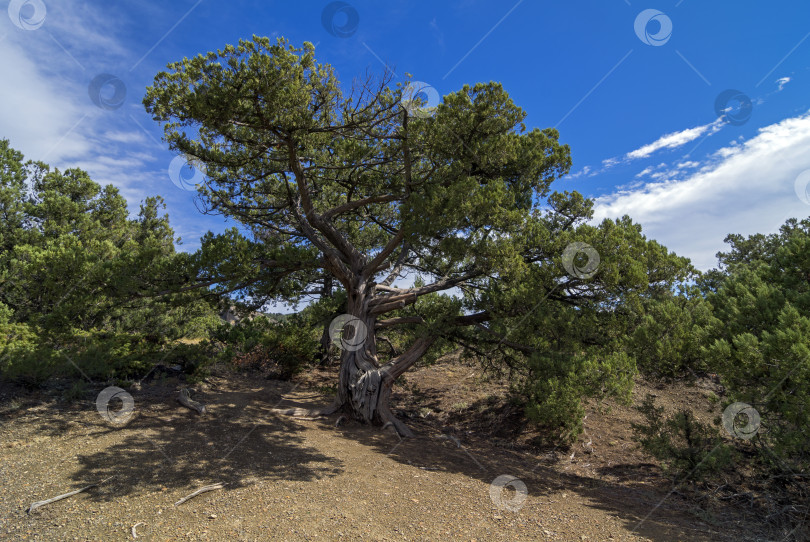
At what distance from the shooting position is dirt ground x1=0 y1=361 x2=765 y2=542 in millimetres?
4117

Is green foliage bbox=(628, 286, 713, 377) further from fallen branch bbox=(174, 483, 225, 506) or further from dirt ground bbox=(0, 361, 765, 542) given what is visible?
fallen branch bbox=(174, 483, 225, 506)

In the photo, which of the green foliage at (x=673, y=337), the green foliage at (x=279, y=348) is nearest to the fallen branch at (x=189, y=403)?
the green foliage at (x=279, y=348)

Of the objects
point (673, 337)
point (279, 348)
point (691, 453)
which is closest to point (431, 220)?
point (673, 337)

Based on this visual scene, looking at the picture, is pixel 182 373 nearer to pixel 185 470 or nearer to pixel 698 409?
pixel 185 470

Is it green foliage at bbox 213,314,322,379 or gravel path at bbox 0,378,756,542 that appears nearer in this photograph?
gravel path at bbox 0,378,756,542

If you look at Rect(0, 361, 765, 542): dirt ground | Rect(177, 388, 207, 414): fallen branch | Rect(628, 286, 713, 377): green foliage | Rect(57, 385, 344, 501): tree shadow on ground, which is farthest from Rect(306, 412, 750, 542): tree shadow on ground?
Rect(177, 388, 207, 414): fallen branch

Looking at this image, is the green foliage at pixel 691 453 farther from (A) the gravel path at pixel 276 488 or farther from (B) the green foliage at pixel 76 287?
(B) the green foliage at pixel 76 287

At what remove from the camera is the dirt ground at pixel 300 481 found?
4117 millimetres

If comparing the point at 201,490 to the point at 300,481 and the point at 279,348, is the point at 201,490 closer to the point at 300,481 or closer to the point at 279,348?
the point at 300,481

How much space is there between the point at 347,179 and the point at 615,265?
6.67 m

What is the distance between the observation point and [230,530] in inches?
154

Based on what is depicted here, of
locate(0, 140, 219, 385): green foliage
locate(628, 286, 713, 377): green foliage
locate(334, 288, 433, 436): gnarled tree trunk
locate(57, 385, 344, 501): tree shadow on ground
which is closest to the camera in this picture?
locate(57, 385, 344, 501): tree shadow on ground

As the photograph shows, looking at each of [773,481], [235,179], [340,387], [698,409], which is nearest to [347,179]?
[235,179]

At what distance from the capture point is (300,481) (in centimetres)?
536
